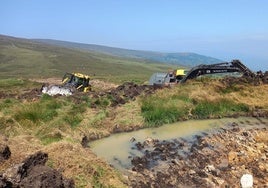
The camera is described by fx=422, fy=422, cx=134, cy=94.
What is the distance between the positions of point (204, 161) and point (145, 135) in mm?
4218

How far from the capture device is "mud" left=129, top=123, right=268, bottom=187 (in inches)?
486

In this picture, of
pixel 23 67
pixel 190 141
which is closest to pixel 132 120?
pixel 190 141

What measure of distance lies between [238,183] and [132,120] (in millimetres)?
7860

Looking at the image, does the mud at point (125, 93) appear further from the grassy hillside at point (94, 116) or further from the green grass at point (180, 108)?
the green grass at point (180, 108)

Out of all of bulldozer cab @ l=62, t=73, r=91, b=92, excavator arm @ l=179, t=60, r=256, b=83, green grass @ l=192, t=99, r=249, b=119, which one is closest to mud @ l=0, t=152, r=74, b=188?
green grass @ l=192, t=99, r=249, b=119

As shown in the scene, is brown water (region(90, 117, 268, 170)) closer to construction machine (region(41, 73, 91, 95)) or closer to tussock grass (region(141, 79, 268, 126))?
A: tussock grass (region(141, 79, 268, 126))

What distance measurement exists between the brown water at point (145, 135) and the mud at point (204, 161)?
48cm

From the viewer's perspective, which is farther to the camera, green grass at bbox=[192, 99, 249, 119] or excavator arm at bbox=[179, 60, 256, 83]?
excavator arm at bbox=[179, 60, 256, 83]

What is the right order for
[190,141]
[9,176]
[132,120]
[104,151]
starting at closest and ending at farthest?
[9,176], [104,151], [190,141], [132,120]

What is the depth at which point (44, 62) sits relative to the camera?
13562 centimetres

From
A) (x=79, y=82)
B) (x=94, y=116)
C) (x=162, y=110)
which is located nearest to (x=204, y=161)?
(x=162, y=110)

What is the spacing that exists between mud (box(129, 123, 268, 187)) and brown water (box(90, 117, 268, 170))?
0.48 meters

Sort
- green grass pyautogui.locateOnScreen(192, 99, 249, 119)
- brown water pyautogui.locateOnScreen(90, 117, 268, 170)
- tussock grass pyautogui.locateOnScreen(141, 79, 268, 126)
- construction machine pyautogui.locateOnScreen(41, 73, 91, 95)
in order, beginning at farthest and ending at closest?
construction machine pyautogui.locateOnScreen(41, 73, 91, 95) < green grass pyautogui.locateOnScreen(192, 99, 249, 119) < tussock grass pyautogui.locateOnScreen(141, 79, 268, 126) < brown water pyautogui.locateOnScreen(90, 117, 268, 170)

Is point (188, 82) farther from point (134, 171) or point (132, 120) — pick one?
point (134, 171)
